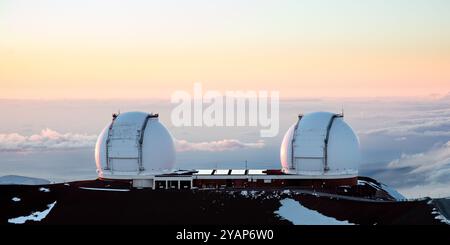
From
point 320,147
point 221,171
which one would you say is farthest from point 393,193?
point 221,171

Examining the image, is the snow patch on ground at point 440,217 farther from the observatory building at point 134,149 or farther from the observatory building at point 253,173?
the observatory building at point 134,149

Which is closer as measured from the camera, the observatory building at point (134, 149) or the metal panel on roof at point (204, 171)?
the observatory building at point (134, 149)

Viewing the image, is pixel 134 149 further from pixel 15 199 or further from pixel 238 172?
pixel 15 199

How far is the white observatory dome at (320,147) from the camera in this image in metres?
67.2

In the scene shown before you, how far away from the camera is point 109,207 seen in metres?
61.9

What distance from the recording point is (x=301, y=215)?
60.2 metres

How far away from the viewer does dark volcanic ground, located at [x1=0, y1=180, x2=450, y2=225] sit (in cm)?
6000

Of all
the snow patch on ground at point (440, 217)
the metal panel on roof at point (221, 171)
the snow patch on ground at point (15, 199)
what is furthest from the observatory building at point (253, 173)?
the snow patch on ground at point (440, 217)

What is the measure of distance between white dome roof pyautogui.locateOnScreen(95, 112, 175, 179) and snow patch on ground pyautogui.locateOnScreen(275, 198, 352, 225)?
11.4 metres

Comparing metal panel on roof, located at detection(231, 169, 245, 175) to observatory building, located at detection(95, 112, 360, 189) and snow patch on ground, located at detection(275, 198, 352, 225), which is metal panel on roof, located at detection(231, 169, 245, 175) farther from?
snow patch on ground, located at detection(275, 198, 352, 225)

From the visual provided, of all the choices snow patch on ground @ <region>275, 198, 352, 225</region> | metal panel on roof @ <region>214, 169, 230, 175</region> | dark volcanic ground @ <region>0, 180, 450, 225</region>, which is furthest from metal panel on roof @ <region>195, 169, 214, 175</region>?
snow patch on ground @ <region>275, 198, 352, 225</region>

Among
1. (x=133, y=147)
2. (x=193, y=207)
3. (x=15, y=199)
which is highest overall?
(x=133, y=147)

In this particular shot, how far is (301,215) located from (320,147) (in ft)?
27.3
